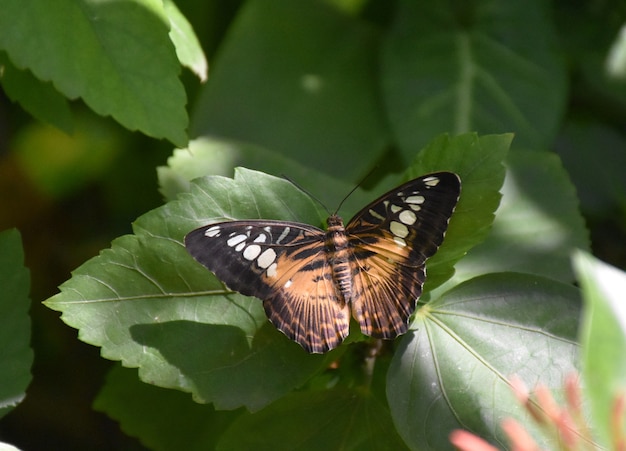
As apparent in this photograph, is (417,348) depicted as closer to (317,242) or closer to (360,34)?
(317,242)

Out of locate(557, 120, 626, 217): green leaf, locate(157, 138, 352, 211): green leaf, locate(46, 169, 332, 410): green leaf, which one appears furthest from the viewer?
locate(557, 120, 626, 217): green leaf

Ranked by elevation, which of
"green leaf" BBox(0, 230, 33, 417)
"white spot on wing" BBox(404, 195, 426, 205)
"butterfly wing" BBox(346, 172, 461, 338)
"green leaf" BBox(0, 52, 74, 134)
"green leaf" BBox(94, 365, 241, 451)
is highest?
"green leaf" BBox(0, 52, 74, 134)

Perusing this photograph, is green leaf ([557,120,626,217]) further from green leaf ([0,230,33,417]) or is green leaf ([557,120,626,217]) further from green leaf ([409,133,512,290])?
green leaf ([0,230,33,417])

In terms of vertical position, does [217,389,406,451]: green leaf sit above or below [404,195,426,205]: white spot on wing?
below

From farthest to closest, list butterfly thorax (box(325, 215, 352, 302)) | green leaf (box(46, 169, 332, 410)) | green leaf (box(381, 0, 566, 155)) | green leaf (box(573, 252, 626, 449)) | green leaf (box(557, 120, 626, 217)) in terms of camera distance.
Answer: green leaf (box(557, 120, 626, 217)), green leaf (box(381, 0, 566, 155)), butterfly thorax (box(325, 215, 352, 302)), green leaf (box(46, 169, 332, 410)), green leaf (box(573, 252, 626, 449))

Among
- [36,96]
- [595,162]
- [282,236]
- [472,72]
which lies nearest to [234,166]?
[282,236]

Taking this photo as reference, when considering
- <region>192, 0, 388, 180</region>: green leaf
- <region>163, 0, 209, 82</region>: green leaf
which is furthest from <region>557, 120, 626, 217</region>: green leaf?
<region>163, 0, 209, 82</region>: green leaf

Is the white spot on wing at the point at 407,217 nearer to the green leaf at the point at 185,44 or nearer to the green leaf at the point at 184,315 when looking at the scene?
the green leaf at the point at 184,315

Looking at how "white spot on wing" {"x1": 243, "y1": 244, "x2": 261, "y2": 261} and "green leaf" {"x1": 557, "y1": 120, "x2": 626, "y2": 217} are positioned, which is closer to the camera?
"white spot on wing" {"x1": 243, "y1": 244, "x2": 261, "y2": 261}
